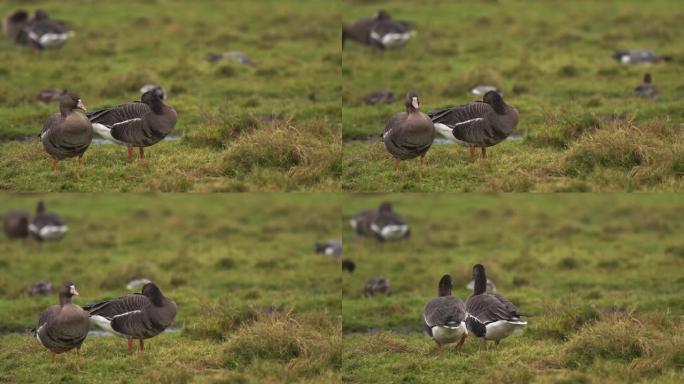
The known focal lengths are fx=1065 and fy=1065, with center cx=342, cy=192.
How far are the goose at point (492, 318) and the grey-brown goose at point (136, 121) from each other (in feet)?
17.8

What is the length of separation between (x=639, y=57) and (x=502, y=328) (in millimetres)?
12843

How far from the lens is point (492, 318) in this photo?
45.5 feet

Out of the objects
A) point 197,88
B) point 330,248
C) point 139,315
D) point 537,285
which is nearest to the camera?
point 139,315

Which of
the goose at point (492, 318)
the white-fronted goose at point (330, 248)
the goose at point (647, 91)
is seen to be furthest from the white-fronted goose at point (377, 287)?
the goose at point (647, 91)

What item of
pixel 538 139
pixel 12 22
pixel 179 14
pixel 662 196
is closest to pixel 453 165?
pixel 538 139

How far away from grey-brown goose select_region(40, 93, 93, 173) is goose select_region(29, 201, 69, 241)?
21.6 feet

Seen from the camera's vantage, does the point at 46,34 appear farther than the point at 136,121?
Yes

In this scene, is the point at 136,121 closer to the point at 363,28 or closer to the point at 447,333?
the point at 447,333

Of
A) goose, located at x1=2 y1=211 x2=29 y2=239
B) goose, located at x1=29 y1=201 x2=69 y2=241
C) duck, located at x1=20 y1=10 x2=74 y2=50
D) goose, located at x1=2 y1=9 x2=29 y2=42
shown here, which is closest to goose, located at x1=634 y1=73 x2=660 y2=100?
goose, located at x1=29 y1=201 x2=69 y2=241


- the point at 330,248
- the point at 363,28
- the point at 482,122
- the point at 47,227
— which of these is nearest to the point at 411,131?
the point at 482,122

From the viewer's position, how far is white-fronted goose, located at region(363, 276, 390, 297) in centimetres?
1836

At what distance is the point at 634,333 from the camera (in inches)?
527

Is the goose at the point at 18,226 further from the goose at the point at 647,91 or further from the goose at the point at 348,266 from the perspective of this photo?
the goose at the point at 647,91

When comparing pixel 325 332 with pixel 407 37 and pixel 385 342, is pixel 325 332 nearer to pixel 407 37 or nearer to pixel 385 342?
pixel 385 342
